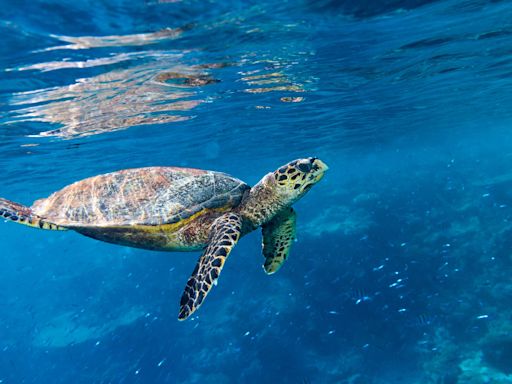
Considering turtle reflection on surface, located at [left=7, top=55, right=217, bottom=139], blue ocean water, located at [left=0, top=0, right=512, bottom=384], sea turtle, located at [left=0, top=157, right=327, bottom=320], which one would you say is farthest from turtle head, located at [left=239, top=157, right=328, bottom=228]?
turtle reflection on surface, located at [left=7, top=55, right=217, bottom=139]

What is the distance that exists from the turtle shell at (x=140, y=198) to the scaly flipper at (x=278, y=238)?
0.97 metres

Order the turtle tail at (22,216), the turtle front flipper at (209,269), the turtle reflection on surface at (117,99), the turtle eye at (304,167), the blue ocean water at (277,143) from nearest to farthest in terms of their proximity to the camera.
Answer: the turtle front flipper at (209,269) → the turtle tail at (22,216) → the turtle eye at (304,167) → the blue ocean water at (277,143) → the turtle reflection on surface at (117,99)

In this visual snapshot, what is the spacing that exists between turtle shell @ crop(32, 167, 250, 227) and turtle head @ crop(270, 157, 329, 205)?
3.44 ft

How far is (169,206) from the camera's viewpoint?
5688mm

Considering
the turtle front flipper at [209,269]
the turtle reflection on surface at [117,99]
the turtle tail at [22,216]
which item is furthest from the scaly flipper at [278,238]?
the turtle reflection on surface at [117,99]

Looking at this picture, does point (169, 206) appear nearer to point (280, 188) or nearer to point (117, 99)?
point (280, 188)

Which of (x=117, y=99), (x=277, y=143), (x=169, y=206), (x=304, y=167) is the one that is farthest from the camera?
(x=277, y=143)

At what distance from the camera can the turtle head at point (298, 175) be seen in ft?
18.0

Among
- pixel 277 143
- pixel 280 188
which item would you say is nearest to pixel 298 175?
pixel 280 188

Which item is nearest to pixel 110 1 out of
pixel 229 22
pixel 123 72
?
pixel 229 22

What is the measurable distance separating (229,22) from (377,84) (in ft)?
35.1

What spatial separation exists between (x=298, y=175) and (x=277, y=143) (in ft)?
81.9

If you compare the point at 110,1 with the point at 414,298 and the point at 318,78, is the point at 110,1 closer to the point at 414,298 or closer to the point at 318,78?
the point at 318,78

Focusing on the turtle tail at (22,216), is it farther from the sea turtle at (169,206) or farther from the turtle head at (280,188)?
the turtle head at (280,188)
